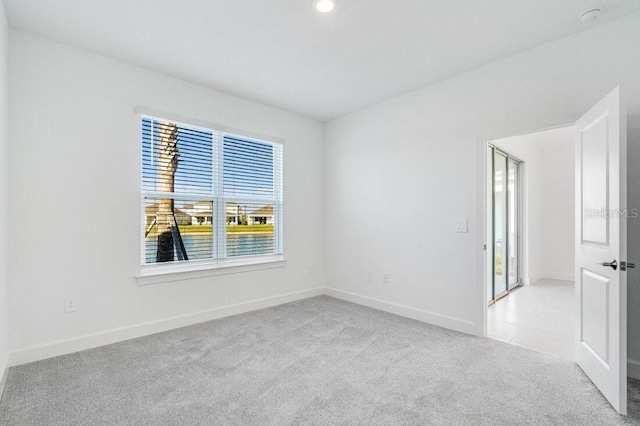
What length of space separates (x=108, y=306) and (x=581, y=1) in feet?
14.9

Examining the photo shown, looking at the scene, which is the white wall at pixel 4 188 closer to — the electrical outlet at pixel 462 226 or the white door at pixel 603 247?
the electrical outlet at pixel 462 226

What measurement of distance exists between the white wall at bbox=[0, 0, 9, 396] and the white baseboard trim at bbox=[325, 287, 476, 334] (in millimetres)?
3485

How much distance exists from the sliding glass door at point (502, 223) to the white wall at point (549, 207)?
0.28 m

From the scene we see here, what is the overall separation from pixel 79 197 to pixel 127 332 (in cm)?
135

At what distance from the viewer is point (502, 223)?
4914 millimetres

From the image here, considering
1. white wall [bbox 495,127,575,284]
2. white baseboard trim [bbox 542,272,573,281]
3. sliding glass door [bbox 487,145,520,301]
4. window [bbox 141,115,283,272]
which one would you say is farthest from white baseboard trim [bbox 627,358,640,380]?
white baseboard trim [bbox 542,272,573,281]

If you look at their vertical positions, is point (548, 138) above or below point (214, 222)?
above

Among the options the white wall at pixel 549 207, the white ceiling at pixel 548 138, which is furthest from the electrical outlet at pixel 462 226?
the white wall at pixel 549 207

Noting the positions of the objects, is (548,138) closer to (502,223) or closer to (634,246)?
(502,223)

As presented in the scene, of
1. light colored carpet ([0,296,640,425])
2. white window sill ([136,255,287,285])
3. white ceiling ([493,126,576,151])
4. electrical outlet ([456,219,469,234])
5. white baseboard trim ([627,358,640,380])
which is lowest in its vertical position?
light colored carpet ([0,296,640,425])

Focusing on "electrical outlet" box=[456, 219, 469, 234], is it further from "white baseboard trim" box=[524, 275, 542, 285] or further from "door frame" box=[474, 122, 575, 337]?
"white baseboard trim" box=[524, 275, 542, 285]

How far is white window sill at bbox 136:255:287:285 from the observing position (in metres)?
3.17

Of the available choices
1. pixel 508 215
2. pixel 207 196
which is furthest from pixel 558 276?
pixel 207 196

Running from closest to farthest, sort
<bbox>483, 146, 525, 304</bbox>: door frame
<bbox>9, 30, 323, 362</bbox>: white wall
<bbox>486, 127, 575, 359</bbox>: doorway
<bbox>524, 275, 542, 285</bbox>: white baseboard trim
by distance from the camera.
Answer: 1. <bbox>9, 30, 323, 362</bbox>: white wall
2. <bbox>486, 127, 575, 359</bbox>: doorway
3. <bbox>483, 146, 525, 304</bbox>: door frame
4. <bbox>524, 275, 542, 285</bbox>: white baseboard trim
